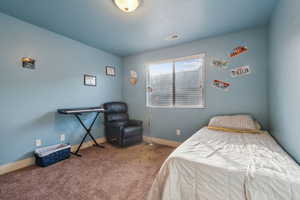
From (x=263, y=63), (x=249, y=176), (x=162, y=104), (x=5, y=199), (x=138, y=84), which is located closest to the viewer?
(x=249, y=176)

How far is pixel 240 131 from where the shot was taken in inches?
81.7

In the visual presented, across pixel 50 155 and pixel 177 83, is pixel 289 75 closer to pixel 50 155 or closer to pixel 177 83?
pixel 177 83

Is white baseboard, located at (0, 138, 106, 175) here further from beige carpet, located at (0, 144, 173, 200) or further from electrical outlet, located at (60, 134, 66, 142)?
electrical outlet, located at (60, 134, 66, 142)

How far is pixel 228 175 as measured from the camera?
0.94 metres

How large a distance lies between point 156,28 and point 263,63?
201cm

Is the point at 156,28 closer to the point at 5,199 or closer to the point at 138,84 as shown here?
the point at 138,84

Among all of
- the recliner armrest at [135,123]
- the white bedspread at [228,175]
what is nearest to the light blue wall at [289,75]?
the white bedspread at [228,175]

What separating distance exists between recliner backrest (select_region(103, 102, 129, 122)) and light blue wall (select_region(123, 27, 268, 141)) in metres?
0.45

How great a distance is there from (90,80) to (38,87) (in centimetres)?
103

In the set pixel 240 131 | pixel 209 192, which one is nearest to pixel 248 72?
pixel 240 131

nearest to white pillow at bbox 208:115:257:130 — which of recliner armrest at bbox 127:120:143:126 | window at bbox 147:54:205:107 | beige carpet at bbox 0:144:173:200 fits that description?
window at bbox 147:54:205:107

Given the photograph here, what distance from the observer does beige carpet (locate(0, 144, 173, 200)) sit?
4.90ft

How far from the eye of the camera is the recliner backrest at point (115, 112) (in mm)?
3312

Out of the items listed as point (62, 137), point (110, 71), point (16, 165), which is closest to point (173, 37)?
point (110, 71)
